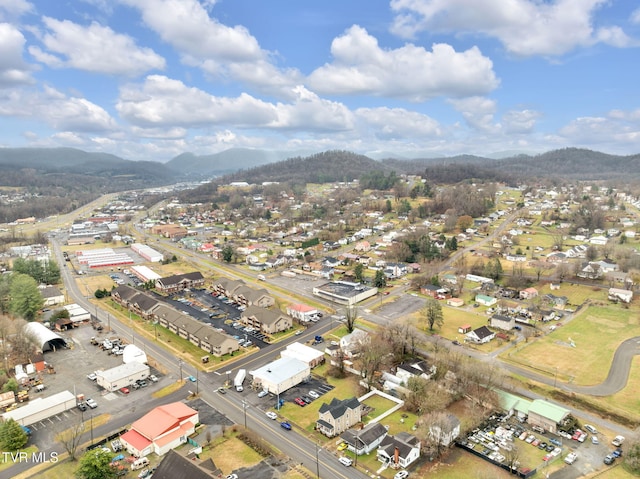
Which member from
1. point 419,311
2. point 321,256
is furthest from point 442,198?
point 419,311

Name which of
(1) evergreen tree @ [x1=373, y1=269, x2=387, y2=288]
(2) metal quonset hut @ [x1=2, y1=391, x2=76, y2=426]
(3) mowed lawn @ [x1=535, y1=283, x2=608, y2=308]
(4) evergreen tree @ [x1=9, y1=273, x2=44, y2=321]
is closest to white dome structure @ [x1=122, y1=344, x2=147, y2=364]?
(2) metal quonset hut @ [x1=2, y1=391, x2=76, y2=426]

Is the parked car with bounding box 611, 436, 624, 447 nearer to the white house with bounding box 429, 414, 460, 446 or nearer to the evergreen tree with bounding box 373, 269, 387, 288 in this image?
the white house with bounding box 429, 414, 460, 446

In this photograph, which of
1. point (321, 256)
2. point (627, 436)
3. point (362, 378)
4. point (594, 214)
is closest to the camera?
point (627, 436)

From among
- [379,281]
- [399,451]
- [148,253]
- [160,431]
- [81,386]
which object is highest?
[379,281]

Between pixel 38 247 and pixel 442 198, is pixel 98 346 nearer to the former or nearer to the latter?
pixel 38 247

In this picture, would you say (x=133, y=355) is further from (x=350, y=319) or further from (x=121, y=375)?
(x=350, y=319)

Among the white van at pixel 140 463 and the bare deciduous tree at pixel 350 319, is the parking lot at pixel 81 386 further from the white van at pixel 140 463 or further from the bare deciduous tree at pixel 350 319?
the bare deciduous tree at pixel 350 319

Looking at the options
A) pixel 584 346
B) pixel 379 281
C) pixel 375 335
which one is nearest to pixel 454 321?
pixel 584 346
